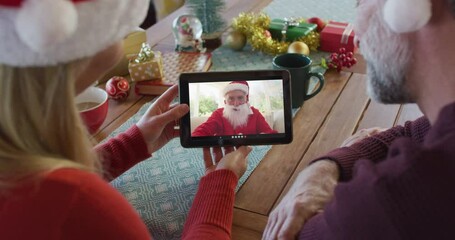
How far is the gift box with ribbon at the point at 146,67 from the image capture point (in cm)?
115

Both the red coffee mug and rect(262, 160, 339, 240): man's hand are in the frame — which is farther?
the red coffee mug

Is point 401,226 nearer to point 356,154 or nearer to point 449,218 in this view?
point 449,218

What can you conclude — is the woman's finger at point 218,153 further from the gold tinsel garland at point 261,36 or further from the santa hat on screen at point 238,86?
the gold tinsel garland at point 261,36

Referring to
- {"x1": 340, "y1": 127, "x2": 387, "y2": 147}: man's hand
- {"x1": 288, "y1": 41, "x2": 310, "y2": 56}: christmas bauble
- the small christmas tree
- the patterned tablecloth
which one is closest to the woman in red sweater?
the patterned tablecloth

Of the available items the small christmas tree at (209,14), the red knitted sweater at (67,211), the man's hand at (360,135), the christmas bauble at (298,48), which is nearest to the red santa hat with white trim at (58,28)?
the red knitted sweater at (67,211)

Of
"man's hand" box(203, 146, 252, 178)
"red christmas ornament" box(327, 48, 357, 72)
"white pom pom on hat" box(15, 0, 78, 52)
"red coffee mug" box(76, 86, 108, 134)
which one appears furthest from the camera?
"red christmas ornament" box(327, 48, 357, 72)

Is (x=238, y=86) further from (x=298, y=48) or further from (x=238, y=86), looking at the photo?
(x=298, y=48)

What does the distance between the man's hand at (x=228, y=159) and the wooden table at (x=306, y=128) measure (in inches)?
1.6

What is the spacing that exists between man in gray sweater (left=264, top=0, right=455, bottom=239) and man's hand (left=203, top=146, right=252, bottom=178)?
104 millimetres

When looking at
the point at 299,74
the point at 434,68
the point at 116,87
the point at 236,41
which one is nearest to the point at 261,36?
the point at 236,41

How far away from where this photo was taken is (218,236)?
2.33ft

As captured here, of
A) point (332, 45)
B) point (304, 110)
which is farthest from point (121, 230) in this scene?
point (332, 45)

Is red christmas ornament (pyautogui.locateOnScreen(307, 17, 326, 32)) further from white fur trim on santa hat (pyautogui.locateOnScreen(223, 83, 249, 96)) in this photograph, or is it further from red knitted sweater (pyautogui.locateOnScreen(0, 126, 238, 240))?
red knitted sweater (pyautogui.locateOnScreen(0, 126, 238, 240))

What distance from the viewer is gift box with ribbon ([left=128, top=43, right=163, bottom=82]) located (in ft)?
3.77
